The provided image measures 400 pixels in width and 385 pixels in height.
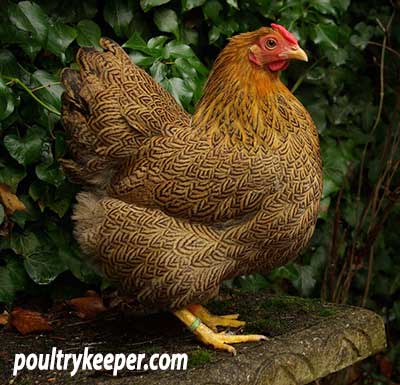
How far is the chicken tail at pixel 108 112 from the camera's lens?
2.12 meters

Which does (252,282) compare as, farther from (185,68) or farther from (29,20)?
(29,20)

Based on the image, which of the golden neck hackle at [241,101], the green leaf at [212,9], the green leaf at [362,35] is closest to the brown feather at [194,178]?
the golden neck hackle at [241,101]

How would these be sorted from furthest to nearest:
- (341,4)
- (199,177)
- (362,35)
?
(362,35) < (341,4) < (199,177)

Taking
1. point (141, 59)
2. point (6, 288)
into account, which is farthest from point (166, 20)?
point (6, 288)

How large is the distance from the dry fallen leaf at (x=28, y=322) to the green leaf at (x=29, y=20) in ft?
2.45

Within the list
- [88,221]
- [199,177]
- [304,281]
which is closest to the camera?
[199,177]

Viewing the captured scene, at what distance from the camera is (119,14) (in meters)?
2.60

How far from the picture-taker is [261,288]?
308 centimetres

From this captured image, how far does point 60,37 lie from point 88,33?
0.34 feet

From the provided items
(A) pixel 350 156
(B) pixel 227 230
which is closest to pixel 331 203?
Answer: (A) pixel 350 156

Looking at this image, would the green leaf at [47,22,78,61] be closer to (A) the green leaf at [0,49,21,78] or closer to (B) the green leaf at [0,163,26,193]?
(A) the green leaf at [0,49,21,78]

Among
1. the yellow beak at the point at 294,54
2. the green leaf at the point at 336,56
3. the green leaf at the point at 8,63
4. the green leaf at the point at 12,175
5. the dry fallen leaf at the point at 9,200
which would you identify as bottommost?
the dry fallen leaf at the point at 9,200

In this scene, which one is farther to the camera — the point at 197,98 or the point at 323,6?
the point at 323,6

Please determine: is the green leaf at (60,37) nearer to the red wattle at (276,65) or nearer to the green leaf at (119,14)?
the green leaf at (119,14)
